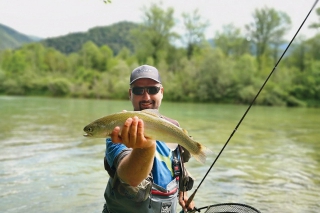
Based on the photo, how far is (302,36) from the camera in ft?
213

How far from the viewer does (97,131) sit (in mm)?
2424

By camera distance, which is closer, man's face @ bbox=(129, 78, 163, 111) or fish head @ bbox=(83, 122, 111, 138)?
fish head @ bbox=(83, 122, 111, 138)

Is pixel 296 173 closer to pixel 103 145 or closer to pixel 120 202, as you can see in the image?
pixel 103 145

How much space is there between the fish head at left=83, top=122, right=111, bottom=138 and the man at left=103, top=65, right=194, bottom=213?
0.08 meters

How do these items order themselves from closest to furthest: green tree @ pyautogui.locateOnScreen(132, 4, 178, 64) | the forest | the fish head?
1. the fish head
2. the forest
3. green tree @ pyautogui.locateOnScreen(132, 4, 178, 64)

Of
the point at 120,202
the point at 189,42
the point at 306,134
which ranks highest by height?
the point at 189,42

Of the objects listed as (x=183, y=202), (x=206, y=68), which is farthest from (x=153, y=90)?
(x=206, y=68)

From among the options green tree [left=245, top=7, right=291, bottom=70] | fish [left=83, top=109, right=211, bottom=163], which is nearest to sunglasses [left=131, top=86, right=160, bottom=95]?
fish [left=83, top=109, right=211, bottom=163]

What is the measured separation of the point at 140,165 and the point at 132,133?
0.36 m

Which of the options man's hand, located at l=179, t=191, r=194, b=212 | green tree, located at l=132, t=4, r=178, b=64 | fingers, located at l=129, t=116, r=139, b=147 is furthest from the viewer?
green tree, located at l=132, t=4, r=178, b=64

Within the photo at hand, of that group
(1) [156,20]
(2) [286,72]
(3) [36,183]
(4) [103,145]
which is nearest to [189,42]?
(1) [156,20]

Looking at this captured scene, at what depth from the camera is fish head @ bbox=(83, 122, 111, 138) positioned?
239 centimetres

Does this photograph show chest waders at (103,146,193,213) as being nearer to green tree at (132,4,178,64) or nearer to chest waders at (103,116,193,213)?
chest waders at (103,116,193,213)

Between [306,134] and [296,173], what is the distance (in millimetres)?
9201
